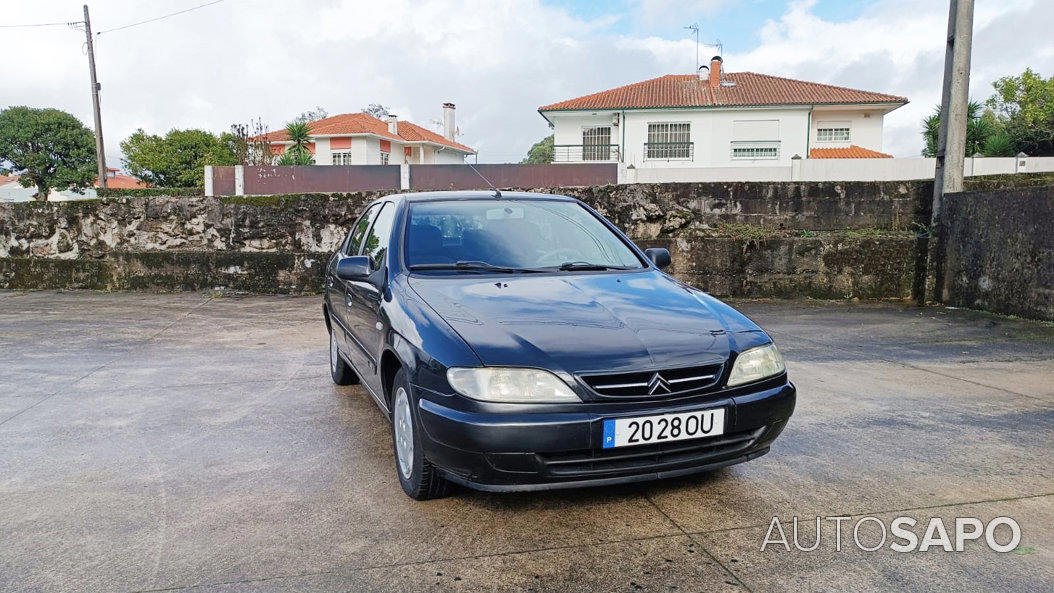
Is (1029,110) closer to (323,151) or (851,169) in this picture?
(851,169)

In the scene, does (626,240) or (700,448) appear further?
(626,240)

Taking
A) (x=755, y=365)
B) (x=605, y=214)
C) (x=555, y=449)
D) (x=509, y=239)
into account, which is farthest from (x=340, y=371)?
(x=605, y=214)

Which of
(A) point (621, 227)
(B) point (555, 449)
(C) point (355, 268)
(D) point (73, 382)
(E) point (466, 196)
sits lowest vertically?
(D) point (73, 382)

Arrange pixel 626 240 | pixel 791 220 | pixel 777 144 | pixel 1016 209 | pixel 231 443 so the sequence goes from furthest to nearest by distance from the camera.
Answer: pixel 777 144 < pixel 791 220 < pixel 1016 209 < pixel 626 240 < pixel 231 443

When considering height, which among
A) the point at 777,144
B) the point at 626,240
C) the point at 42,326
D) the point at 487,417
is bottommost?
the point at 42,326

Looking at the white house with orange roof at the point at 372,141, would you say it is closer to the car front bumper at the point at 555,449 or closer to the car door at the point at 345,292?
the car door at the point at 345,292

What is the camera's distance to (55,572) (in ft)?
8.43

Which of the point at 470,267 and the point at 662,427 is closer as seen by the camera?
the point at 662,427

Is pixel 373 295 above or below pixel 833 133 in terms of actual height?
below

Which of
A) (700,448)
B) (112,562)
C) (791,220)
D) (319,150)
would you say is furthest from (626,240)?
(319,150)

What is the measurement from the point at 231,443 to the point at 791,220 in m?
8.73

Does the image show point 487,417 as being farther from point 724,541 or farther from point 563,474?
point 724,541

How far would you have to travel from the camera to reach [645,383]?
2.79m

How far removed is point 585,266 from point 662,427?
1.44 m
